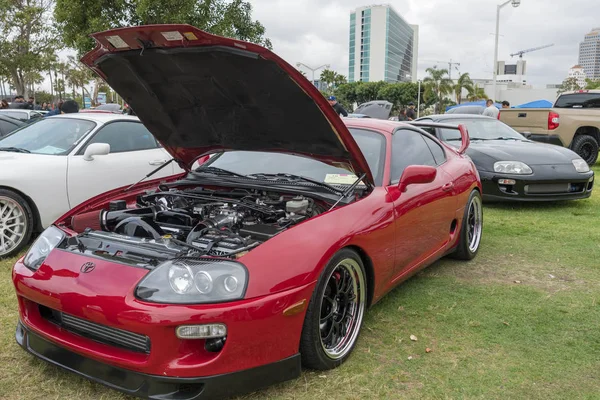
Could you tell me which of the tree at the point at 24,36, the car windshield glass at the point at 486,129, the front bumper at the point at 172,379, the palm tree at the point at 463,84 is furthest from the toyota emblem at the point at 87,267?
the palm tree at the point at 463,84

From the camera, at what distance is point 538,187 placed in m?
6.66

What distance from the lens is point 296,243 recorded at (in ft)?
8.07

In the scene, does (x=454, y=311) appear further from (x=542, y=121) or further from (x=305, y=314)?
(x=542, y=121)

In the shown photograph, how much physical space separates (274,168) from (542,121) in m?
8.81

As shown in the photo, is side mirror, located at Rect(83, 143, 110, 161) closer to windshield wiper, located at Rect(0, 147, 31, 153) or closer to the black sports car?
windshield wiper, located at Rect(0, 147, 31, 153)

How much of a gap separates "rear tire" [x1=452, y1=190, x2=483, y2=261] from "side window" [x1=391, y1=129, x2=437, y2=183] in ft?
2.34

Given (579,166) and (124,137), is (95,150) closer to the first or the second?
(124,137)

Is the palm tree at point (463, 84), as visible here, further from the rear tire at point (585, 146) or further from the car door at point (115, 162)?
the car door at point (115, 162)

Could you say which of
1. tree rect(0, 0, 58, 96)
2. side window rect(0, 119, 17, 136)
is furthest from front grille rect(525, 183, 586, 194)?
tree rect(0, 0, 58, 96)

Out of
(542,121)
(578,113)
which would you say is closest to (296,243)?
(542,121)

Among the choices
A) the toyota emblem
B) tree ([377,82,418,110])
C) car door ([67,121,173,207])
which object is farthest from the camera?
tree ([377,82,418,110])

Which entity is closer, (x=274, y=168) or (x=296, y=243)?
(x=296, y=243)

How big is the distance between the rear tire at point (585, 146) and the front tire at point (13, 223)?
10.5m

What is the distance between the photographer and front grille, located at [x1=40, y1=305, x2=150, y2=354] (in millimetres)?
2186
